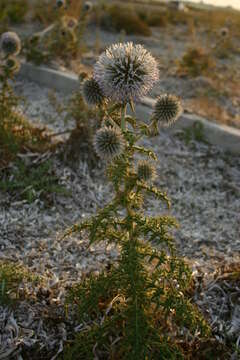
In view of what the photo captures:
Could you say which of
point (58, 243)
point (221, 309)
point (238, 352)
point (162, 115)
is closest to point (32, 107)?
point (58, 243)

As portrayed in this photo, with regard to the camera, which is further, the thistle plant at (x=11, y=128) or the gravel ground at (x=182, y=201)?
the thistle plant at (x=11, y=128)

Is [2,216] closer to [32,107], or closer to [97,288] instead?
[97,288]

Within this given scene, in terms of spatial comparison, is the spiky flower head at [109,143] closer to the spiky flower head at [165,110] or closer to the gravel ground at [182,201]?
the spiky flower head at [165,110]

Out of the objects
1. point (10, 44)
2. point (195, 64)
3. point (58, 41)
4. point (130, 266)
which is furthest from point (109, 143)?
point (195, 64)

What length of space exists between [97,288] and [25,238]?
4.24ft

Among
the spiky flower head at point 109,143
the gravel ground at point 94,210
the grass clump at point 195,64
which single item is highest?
the spiky flower head at point 109,143

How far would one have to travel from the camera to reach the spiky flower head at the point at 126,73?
2.40 meters

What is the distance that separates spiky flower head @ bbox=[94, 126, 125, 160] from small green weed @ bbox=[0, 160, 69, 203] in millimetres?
1267

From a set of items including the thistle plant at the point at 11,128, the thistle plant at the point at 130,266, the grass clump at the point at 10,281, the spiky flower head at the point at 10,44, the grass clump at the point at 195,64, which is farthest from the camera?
the grass clump at the point at 195,64

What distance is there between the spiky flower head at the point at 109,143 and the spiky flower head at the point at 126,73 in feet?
1.01

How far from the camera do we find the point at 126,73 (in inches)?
95.0

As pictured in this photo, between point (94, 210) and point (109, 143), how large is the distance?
4.68 feet

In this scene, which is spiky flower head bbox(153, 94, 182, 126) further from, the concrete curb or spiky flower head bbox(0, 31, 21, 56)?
spiky flower head bbox(0, 31, 21, 56)

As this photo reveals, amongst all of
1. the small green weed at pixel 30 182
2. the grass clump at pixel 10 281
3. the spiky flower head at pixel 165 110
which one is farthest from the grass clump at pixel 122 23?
the grass clump at pixel 10 281
